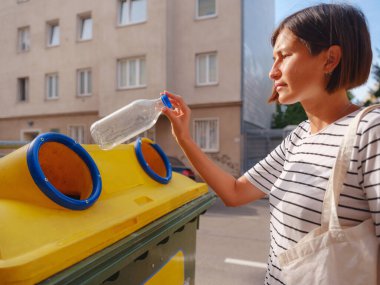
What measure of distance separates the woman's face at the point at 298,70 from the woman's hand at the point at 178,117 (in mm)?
524

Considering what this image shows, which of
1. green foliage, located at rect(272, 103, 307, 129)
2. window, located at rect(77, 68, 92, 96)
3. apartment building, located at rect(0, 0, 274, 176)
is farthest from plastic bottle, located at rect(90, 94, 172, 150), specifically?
green foliage, located at rect(272, 103, 307, 129)

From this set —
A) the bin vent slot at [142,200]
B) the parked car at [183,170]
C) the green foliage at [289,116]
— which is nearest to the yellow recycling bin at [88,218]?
the bin vent slot at [142,200]

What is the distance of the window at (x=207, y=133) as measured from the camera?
39.9 feet

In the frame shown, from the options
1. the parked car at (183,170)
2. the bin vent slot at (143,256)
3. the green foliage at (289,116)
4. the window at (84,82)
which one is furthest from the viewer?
the green foliage at (289,116)

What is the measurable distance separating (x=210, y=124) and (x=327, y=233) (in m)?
11.4

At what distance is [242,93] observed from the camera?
11.7 meters

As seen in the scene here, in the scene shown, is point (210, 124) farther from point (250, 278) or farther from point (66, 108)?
point (250, 278)

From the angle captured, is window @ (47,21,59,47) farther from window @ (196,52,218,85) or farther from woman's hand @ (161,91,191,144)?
woman's hand @ (161,91,191,144)

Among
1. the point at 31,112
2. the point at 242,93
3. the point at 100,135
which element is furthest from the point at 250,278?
the point at 31,112

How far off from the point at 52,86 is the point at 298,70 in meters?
15.8

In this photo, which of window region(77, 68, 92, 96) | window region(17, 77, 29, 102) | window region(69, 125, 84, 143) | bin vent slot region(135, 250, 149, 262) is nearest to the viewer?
bin vent slot region(135, 250, 149, 262)

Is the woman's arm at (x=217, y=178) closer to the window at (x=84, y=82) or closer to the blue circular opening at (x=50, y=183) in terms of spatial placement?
the blue circular opening at (x=50, y=183)

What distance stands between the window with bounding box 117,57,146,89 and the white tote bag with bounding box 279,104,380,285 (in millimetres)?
12250

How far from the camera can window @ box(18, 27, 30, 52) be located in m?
16.0
